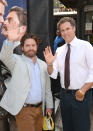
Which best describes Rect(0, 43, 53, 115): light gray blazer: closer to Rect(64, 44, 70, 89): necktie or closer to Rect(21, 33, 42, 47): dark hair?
Rect(21, 33, 42, 47): dark hair

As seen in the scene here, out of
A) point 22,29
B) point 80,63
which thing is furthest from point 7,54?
point 80,63

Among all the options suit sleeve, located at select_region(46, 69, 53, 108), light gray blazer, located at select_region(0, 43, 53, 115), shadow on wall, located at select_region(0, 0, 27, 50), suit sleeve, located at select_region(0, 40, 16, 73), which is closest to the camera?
suit sleeve, located at select_region(0, 40, 16, 73)

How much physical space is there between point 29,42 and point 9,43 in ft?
0.98

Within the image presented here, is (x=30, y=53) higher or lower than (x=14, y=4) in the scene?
lower

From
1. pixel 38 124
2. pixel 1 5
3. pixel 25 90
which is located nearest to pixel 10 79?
pixel 25 90

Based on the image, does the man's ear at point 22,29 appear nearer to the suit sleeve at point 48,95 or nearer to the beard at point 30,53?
the beard at point 30,53

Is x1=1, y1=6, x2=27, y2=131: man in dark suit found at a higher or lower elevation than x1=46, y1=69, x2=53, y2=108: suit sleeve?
higher

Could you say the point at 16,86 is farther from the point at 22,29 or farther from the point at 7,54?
the point at 22,29

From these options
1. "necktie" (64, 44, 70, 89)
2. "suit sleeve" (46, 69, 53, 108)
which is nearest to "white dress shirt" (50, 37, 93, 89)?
"necktie" (64, 44, 70, 89)

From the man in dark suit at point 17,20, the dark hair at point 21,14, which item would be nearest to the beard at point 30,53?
the man in dark suit at point 17,20

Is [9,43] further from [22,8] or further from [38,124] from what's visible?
[38,124]

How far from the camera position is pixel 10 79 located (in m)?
2.41

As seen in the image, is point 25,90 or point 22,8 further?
point 22,8

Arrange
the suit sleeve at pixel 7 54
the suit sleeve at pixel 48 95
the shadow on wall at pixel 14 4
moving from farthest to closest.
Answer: the suit sleeve at pixel 48 95 → the shadow on wall at pixel 14 4 → the suit sleeve at pixel 7 54
